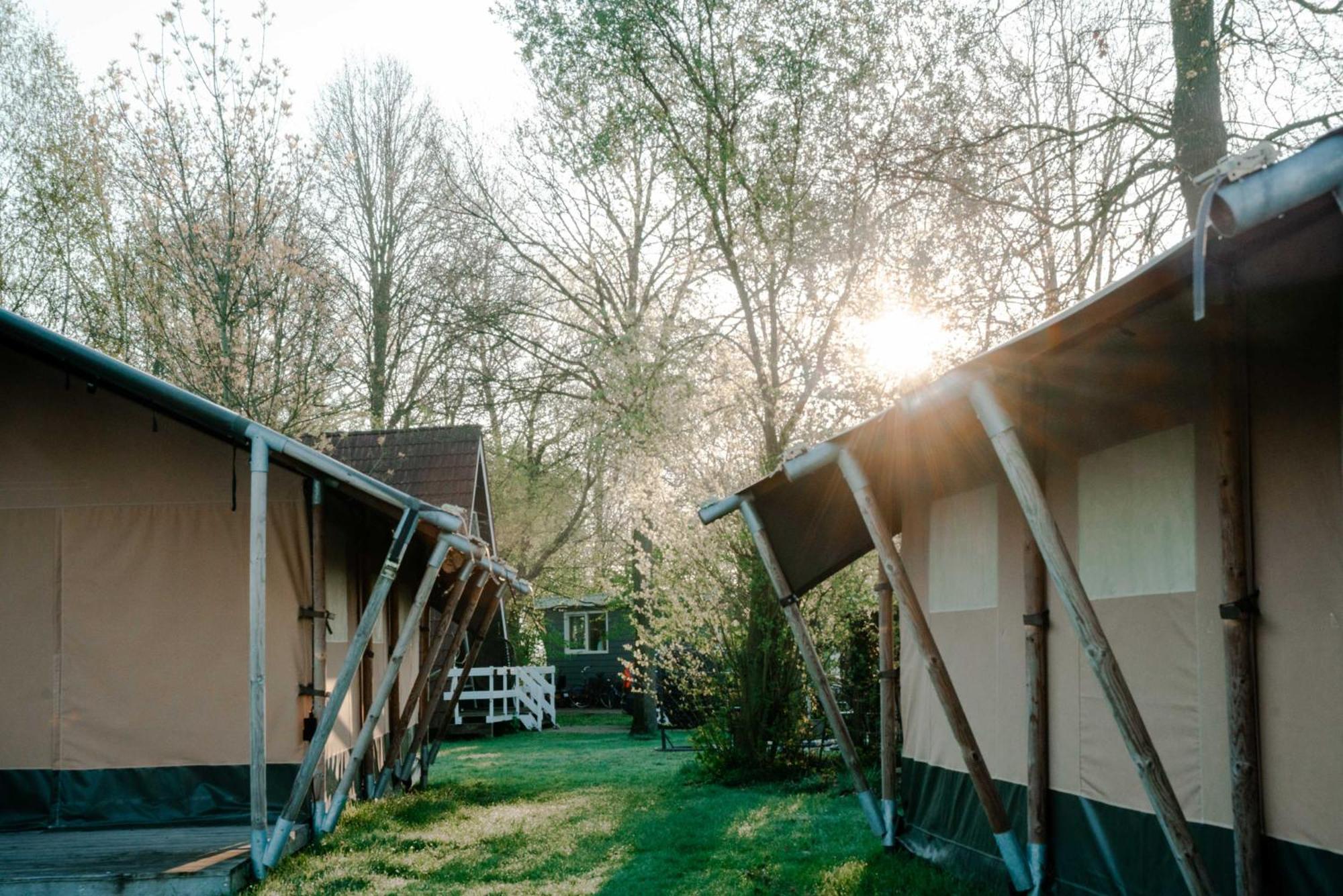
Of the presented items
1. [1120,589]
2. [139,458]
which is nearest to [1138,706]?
[1120,589]

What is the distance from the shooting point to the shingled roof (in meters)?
18.9

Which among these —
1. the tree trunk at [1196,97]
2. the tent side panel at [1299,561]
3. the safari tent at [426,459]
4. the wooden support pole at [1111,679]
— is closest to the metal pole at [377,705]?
the wooden support pole at [1111,679]

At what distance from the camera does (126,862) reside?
22.7ft

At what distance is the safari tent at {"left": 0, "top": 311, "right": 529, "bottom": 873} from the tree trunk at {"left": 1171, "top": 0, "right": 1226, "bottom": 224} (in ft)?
20.9

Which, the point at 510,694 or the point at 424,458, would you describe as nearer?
the point at 424,458

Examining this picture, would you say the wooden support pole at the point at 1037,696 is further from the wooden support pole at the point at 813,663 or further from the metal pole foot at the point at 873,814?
the metal pole foot at the point at 873,814

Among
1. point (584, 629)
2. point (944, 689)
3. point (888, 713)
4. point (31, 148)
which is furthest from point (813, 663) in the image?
point (584, 629)

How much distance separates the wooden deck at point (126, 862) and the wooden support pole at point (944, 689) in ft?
13.2

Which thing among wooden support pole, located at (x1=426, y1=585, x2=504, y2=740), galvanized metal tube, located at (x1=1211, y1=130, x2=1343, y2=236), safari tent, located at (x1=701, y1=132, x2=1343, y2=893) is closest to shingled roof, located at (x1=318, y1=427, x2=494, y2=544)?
wooden support pole, located at (x1=426, y1=585, x2=504, y2=740)

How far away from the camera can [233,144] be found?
15.2 meters

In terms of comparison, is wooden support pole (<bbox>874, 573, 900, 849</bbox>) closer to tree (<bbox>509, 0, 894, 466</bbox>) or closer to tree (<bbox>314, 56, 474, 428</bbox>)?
tree (<bbox>509, 0, 894, 466</bbox>)

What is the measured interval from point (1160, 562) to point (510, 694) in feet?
65.2

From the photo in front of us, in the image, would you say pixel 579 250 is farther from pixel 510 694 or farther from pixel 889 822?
pixel 889 822

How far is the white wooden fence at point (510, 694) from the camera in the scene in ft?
76.3
